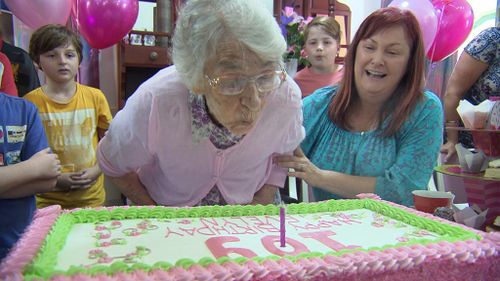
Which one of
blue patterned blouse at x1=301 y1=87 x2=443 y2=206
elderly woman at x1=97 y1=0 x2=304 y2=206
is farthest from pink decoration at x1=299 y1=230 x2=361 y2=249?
blue patterned blouse at x1=301 y1=87 x2=443 y2=206

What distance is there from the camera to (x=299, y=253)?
0.77m

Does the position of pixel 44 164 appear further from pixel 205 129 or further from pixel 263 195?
pixel 263 195

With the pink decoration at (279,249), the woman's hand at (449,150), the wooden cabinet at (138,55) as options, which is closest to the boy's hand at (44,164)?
the pink decoration at (279,249)

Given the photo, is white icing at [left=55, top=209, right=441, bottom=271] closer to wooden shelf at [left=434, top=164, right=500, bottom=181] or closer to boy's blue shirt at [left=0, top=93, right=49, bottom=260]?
wooden shelf at [left=434, top=164, right=500, bottom=181]

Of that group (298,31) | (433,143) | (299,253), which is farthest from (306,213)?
(298,31)

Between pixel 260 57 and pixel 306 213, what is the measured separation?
411mm

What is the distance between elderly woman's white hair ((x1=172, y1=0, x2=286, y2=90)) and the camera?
0.98 m

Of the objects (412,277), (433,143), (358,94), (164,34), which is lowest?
(412,277)

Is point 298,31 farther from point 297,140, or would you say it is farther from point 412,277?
point 412,277

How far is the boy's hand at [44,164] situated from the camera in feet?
4.50

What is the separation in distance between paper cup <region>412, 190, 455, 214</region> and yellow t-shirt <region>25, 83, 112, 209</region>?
1524mm

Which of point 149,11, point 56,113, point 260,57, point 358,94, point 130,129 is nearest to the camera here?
point 260,57

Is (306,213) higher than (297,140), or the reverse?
(297,140)

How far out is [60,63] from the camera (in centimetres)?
203
